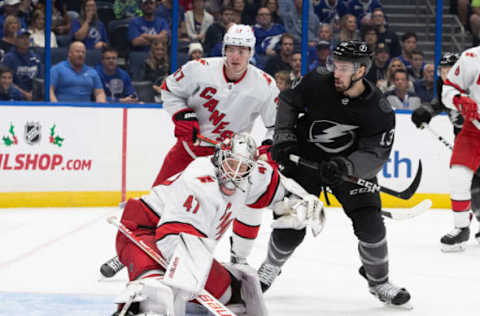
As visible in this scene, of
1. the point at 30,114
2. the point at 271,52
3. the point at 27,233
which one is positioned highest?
the point at 271,52

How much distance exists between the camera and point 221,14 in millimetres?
6988

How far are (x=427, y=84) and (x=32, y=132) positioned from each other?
11.2 feet

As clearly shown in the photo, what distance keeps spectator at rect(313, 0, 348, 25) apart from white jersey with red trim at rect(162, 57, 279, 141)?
10.4ft

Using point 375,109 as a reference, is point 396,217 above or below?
below

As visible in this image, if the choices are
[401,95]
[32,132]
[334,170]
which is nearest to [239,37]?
[334,170]

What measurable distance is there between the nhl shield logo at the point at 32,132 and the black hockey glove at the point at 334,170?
3.48 m

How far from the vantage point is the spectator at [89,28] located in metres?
6.72

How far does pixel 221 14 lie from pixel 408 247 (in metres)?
2.80

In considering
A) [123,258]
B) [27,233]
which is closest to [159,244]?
[123,258]

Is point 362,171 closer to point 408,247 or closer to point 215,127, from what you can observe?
point 215,127

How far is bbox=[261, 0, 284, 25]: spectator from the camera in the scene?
275 inches

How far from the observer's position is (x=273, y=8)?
7008 mm

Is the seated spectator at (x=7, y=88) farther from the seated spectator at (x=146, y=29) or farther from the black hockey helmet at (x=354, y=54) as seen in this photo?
the black hockey helmet at (x=354, y=54)

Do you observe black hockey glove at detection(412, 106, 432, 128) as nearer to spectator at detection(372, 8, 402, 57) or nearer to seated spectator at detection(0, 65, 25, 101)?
spectator at detection(372, 8, 402, 57)
